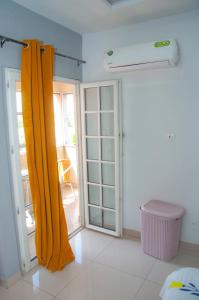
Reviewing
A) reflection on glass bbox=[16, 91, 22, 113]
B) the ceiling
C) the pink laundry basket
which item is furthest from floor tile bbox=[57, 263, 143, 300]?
the ceiling

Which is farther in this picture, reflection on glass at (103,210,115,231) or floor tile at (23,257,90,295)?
reflection on glass at (103,210,115,231)

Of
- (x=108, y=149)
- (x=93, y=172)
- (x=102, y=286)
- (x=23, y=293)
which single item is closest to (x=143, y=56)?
(x=108, y=149)

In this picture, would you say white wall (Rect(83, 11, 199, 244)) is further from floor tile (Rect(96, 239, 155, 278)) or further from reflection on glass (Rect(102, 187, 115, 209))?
floor tile (Rect(96, 239, 155, 278))

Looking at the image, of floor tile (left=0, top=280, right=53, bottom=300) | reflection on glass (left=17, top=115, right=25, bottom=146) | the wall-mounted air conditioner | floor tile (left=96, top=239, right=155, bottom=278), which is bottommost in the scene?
floor tile (left=0, top=280, right=53, bottom=300)

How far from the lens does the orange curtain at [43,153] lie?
2.13 metres

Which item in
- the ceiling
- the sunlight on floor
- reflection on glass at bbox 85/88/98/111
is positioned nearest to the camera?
the ceiling

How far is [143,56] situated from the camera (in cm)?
239

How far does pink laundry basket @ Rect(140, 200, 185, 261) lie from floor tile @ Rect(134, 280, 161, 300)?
41cm

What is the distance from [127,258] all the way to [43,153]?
153 centimetres

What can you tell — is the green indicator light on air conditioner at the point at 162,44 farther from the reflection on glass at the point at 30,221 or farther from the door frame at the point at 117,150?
the reflection on glass at the point at 30,221

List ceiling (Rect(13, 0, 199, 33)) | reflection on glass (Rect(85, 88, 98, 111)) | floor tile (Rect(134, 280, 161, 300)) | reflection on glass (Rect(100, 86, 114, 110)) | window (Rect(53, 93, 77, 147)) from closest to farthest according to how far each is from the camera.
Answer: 1. floor tile (Rect(134, 280, 161, 300))
2. ceiling (Rect(13, 0, 199, 33))
3. reflection on glass (Rect(100, 86, 114, 110))
4. reflection on glass (Rect(85, 88, 98, 111))
5. window (Rect(53, 93, 77, 147))

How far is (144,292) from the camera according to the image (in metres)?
2.07

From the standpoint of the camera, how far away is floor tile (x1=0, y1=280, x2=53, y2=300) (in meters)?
2.05

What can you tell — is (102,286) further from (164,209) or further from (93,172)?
(93,172)
